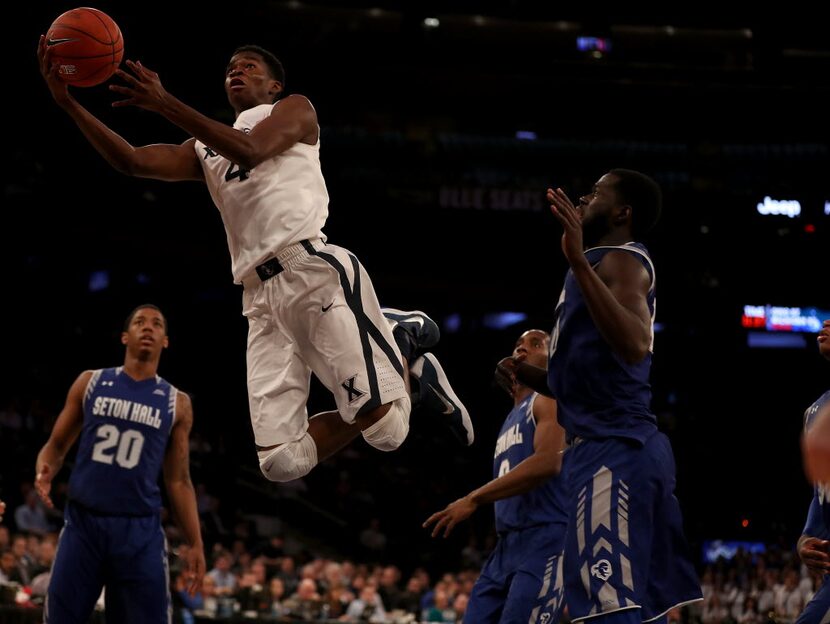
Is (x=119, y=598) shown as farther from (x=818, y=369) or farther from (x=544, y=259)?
(x=818, y=369)

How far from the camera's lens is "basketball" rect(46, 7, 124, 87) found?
16.2 ft

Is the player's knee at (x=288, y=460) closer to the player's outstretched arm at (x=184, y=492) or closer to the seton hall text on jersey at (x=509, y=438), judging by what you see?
the seton hall text on jersey at (x=509, y=438)

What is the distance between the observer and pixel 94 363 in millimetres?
18812

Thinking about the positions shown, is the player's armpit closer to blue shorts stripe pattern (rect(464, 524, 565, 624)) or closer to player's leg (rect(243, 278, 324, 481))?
player's leg (rect(243, 278, 324, 481))

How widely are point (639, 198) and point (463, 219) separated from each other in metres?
17.6

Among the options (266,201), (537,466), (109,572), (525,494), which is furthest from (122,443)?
(537,466)

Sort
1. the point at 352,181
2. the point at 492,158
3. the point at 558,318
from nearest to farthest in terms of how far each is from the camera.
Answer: the point at 558,318, the point at 352,181, the point at 492,158

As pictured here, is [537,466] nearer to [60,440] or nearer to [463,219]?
[60,440]

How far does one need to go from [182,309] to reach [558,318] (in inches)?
717

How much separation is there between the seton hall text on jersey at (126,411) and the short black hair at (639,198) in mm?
3578

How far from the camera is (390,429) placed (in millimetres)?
5090

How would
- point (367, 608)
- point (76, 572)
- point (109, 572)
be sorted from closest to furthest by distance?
point (76, 572) < point (109, 572) < point (367, 608)

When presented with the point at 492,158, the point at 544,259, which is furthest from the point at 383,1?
the point at 544,259

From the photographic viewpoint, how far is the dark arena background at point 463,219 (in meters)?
18.9
